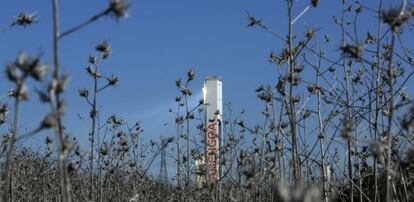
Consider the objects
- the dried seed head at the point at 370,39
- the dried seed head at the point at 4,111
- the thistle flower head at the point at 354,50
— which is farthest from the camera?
the dried seed head at the point at 370,39

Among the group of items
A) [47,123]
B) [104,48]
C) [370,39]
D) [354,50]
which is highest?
[370,39]

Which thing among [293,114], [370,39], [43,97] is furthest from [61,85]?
[370,39]

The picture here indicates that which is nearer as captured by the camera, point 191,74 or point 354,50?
point 354,50

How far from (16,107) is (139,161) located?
6545mm

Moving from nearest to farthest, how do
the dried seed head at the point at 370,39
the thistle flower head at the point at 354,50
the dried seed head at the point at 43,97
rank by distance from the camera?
the dried seed head at the point at 43,97 → the thistle flower head at the point at 354,50 → the dried seed head at the point at 370,39

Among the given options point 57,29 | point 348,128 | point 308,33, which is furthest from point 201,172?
point 57,29

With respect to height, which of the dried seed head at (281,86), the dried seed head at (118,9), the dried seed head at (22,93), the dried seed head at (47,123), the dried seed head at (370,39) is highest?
the dried seed head at (370,39)

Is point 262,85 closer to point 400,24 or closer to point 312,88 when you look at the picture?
point 312,88

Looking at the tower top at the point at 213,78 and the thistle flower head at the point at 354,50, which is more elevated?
the tower top at the point at 213,78

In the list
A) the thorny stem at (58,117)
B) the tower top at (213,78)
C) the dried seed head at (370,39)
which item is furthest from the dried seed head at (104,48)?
the tower top at (213,78)

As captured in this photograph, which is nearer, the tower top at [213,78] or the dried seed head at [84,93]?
the dried seed head at [84,93]

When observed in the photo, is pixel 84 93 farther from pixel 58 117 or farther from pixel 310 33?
pixel 58 117

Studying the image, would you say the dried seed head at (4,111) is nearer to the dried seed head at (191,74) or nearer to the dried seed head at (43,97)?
the dried seed head at (43,97)

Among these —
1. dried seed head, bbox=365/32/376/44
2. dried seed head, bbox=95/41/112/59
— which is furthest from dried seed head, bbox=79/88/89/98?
dried seed head, bbox=365/32/376/44
